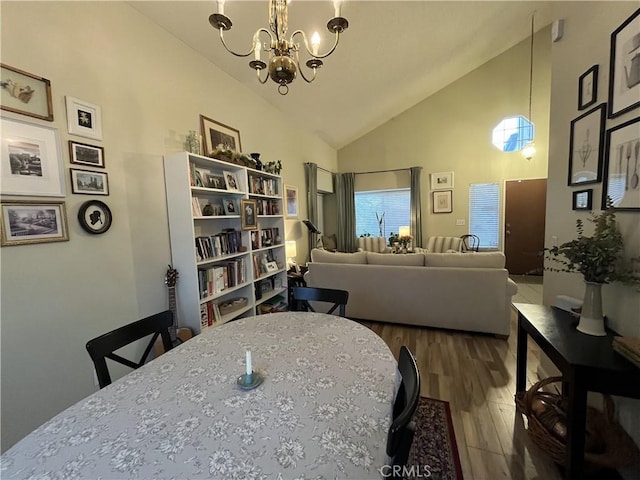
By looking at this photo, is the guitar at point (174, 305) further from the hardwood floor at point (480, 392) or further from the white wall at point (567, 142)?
the white wall at point (567, 142)

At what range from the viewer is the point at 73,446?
73 centimetres

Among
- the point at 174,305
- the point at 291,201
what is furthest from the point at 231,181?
the point at 291,201

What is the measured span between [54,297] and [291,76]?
181 centimetres

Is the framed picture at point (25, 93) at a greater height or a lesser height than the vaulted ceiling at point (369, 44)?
lesser

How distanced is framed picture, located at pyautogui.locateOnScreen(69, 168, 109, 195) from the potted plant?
109 inches

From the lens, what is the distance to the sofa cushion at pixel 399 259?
2949 millimetres

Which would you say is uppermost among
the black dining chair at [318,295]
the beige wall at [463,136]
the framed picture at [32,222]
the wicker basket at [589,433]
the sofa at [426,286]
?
the beige wall at [463,136]

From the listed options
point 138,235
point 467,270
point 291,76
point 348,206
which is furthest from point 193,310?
point 348,206

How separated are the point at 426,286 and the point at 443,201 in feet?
11.7

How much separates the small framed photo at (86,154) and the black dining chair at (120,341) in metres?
1.12

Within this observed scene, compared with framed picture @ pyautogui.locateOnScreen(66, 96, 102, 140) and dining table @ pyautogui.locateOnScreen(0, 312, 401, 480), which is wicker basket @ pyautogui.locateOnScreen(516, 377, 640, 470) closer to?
dining table @ pyautogui.locateOnScreen(0, 312, 401, 480)

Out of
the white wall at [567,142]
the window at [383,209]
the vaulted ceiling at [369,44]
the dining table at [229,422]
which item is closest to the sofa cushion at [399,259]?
the white wall at [567,142]

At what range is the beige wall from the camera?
5039 mm

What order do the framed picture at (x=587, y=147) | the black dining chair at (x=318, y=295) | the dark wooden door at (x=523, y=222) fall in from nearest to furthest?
the framed picture at (x=587, y=147)
the black dining chair at (x=318, y=295)
the dark wooden door at (x=523, y=222)
